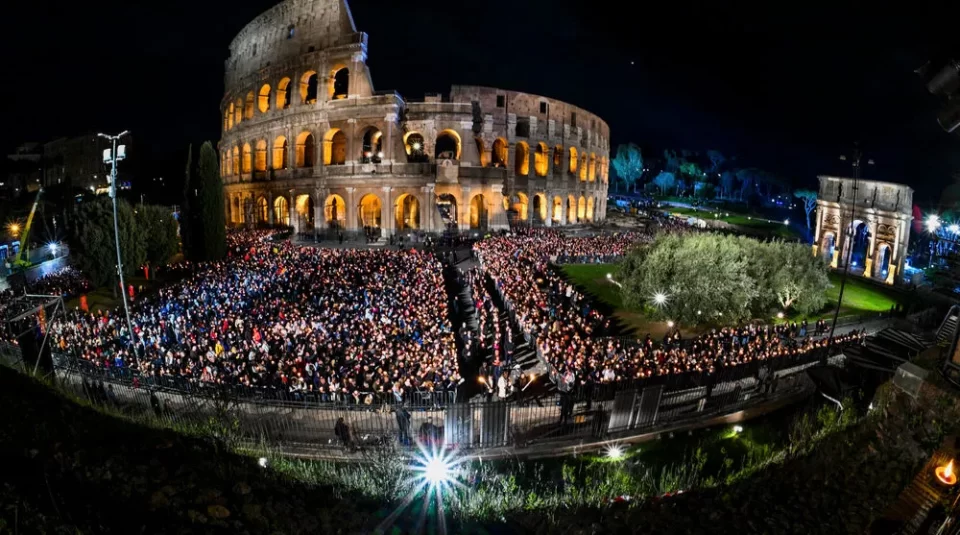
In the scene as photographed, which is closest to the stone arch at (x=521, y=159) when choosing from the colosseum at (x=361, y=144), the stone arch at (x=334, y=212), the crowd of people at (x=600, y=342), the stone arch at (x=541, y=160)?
the colosseum at (x=361, y=144)

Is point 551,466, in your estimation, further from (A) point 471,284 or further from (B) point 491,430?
(A) point 471,284

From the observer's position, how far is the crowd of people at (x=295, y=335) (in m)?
11.6

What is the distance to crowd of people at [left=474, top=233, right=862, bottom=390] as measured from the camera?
12938 mm

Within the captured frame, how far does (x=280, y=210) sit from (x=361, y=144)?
42.9ft

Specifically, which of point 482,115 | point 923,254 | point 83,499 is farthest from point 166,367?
point 923,254

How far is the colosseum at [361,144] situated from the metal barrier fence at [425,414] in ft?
95.5

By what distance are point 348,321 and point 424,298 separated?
3.47 m

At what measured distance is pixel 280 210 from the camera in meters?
47.1

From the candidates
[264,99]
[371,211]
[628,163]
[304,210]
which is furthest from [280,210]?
[628,163]

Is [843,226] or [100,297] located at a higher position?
[843,226]

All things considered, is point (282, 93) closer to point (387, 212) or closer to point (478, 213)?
point (387, 212)

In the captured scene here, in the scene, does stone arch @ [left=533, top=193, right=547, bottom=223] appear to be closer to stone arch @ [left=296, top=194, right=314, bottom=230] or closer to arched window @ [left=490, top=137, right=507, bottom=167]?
arched window @ [left=490, top=137, right=507, bottom=167]

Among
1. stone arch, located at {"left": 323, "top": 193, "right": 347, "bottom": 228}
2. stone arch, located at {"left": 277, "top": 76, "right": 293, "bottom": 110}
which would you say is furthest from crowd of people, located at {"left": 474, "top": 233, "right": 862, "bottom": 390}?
stone arch, located at {"left": 277, "top": 76, "right": 293, "bottom": 110}

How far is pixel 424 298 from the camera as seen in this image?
59.7 ft
